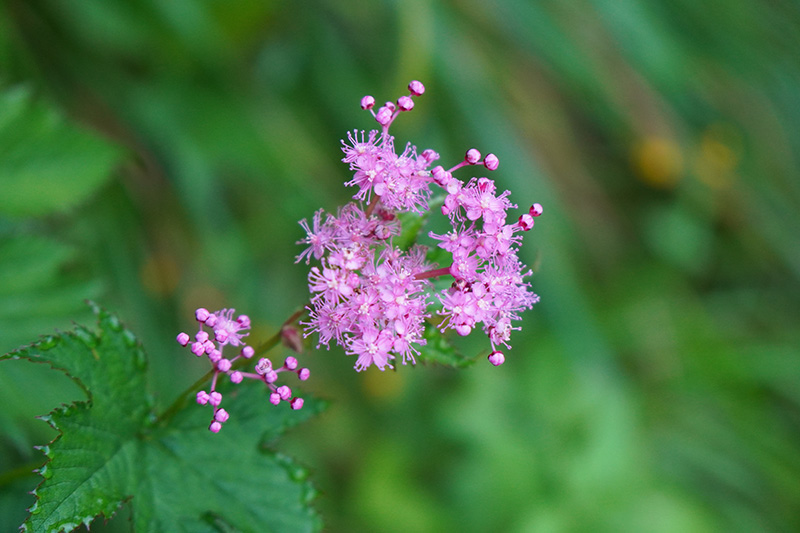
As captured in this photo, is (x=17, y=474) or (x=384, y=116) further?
(x=17, y=474)

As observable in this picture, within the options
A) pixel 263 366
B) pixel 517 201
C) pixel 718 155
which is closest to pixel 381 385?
pixel 517 201

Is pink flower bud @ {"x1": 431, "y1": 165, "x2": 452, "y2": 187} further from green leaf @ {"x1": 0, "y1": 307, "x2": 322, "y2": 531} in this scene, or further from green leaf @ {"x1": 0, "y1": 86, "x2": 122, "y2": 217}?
green leaf @ {"x1": 0, "y1": 86, "x2": 122, "y2": 217}

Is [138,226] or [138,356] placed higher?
[138,226]

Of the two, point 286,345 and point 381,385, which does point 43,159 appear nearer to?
point 286,345

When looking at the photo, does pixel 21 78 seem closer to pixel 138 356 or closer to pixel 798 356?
pixel 138 356

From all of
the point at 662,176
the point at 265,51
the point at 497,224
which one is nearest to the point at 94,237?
the point at 265,51

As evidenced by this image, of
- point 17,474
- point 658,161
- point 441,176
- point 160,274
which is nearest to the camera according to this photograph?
point 441,176

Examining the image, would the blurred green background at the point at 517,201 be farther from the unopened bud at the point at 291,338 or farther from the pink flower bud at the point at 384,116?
the pink flower bud at the point at 384,116
